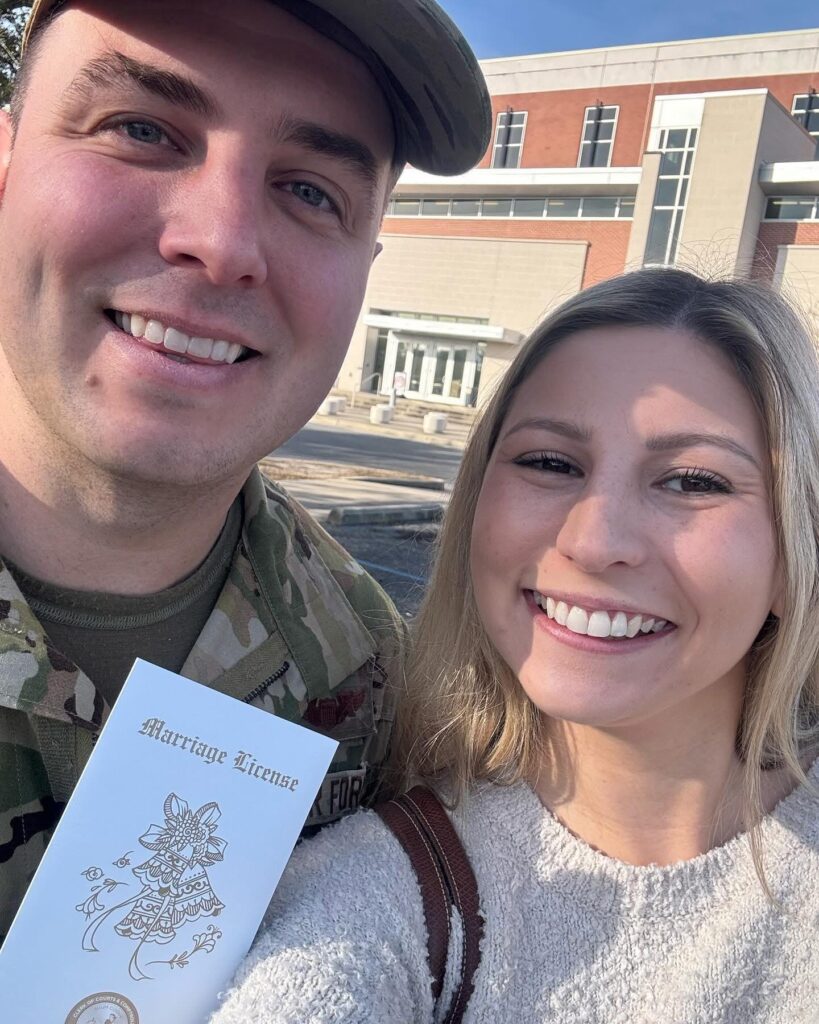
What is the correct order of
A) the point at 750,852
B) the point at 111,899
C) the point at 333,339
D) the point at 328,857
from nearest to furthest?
the point at 111,899, the point at 328,857, the point at 750,852, the point at 333,339

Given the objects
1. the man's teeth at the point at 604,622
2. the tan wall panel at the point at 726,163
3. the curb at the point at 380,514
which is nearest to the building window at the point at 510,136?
the tan wall panel at the point at 726,163

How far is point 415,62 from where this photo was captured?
5.17 ft

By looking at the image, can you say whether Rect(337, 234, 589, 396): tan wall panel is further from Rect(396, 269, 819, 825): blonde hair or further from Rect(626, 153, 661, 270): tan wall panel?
Rect(396, 269, 819, 825): blonde hair

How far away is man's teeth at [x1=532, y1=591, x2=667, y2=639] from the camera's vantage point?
141 cm

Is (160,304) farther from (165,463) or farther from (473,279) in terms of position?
(473,279)

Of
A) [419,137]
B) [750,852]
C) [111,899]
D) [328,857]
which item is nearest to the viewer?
[111,899]

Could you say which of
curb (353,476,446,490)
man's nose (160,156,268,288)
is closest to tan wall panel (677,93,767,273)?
curb (353,476,446,490)

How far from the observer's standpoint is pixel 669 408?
1.45 m

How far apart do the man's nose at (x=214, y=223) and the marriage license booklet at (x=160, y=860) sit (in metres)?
0.69

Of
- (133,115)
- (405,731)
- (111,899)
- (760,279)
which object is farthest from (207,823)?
(760,279)

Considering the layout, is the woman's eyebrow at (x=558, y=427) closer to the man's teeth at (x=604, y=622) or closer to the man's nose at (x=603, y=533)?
the man's nose at (x=603, y=533)

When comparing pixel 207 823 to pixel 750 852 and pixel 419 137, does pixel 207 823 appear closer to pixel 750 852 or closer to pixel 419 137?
pixel 750 852

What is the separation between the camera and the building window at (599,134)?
36531mm

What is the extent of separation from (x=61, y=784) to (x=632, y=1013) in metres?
0.99
